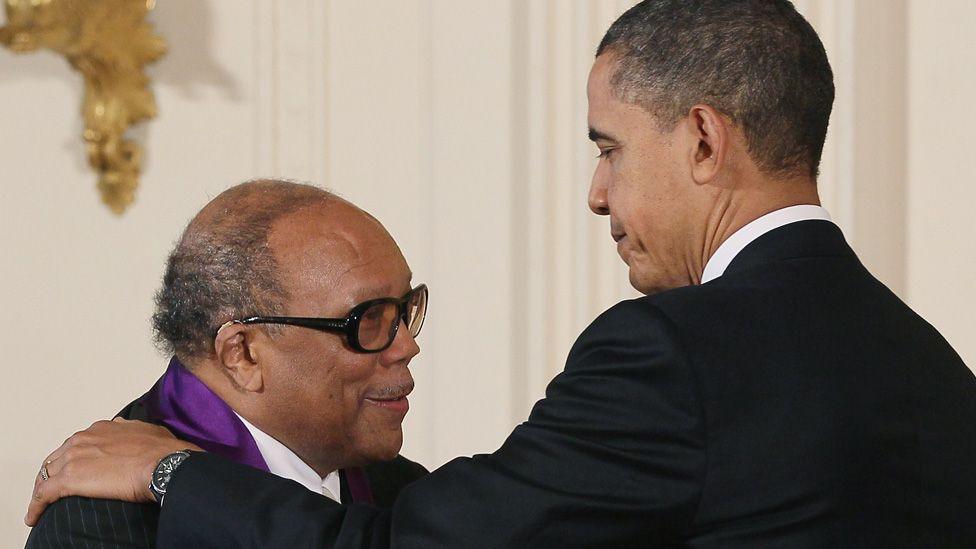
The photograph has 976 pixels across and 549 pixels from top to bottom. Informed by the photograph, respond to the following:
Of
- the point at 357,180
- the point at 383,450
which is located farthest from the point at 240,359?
the point at 357,180

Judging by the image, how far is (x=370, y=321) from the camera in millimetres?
2291

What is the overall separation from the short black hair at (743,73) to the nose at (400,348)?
0.57 metres

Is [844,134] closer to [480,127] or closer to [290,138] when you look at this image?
[480,127]

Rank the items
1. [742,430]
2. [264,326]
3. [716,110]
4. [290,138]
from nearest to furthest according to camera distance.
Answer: [742,430]
[716,110]
[264,326]
[290,138]

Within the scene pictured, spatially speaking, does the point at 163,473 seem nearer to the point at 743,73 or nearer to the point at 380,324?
the point at 380,324

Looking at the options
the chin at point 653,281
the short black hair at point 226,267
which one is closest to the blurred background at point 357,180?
the short black hair at point 226,267

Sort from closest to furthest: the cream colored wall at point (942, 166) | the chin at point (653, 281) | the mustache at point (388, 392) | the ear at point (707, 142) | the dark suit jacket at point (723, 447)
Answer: the dark suit jacket at point (723, 447)
the ear at point (707, 142)
the chin at point (653, 281)
the mustache at point (388, 392)
the cream colored wall at point (942, 166)

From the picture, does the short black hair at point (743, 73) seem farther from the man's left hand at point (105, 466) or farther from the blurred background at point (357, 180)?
the blurred background at point (357, 180)

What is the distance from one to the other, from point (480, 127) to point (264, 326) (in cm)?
143

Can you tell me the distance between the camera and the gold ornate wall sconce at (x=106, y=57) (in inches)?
140

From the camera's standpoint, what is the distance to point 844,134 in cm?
318

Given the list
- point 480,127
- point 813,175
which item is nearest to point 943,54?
Answer: point 480,127

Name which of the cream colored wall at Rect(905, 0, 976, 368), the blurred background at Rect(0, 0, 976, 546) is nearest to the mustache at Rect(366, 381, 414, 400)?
the blurred background at Rect(0, 0, 976, 546)

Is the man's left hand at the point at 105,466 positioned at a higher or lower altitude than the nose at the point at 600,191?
lower
